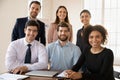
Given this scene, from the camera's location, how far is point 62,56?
2539 millimetres

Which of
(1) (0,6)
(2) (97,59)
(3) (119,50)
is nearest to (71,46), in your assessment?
(2) (97,59)

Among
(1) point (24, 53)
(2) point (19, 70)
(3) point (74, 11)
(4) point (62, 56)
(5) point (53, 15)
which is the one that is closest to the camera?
(2) point (19, 70)

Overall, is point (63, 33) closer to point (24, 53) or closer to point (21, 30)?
point (24, 53)

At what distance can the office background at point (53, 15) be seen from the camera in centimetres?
437

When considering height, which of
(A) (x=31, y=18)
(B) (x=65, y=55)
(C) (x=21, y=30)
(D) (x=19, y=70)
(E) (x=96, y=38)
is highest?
(A) (x=31, y=18)

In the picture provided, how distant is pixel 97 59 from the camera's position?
2.10 m

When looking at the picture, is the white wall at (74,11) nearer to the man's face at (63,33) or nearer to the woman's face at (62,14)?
the woman's face at (62,14)

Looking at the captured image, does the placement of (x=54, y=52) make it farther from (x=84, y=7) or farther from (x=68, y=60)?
(x=84, y=7)

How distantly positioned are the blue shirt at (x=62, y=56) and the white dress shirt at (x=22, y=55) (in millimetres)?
134

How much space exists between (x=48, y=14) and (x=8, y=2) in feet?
5.79

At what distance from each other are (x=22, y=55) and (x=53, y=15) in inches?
151

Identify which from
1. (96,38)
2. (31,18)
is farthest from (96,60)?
(31,18)

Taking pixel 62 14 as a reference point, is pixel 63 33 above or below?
below

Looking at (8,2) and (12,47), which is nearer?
(12,47)
